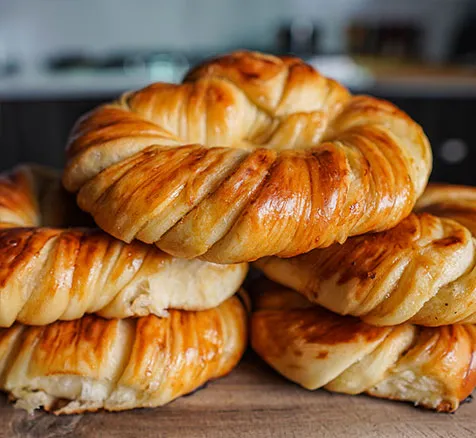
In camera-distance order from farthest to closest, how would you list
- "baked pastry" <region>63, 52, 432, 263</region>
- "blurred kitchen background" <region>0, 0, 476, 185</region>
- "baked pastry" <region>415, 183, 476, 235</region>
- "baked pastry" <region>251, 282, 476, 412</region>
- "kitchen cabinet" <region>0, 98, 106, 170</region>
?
"blurred kitchen background" <region>0, 0, 476, 185</region>
"kitchen cabinet" <region>0, 98, 106, 170</region>
"baked pastry" <region>415, 183, 476, 235</region>
"baked pastry" <region>251, 282, 476, 412</region>
"baked pastry" <region>63, 52, 432, 263</region>

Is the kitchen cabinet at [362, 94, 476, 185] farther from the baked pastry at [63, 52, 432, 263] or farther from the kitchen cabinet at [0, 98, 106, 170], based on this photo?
the baked pastry at [63, 52, 432, 263]

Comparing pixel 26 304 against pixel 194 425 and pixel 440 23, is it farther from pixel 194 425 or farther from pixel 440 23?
pixel 440 23

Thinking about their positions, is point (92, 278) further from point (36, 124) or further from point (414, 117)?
point (414, 117)

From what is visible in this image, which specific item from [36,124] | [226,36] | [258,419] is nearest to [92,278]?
[258,419]

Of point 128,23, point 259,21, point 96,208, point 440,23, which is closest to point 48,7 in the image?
point 128,23

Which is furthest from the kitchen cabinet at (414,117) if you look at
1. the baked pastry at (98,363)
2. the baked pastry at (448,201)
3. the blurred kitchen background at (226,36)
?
the baked pastry at (98,363)

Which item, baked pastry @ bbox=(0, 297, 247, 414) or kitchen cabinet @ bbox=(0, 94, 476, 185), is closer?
baked pastry @ bbox=(0, 297, 247, 414)

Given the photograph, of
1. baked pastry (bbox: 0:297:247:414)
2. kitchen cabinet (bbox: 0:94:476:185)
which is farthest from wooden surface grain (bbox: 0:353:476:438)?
kitchen cabinet (bbox: 0:94:476:185)
